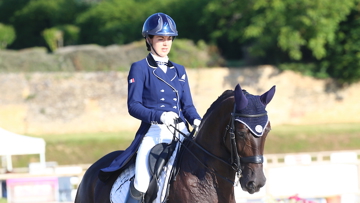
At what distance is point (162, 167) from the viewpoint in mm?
4750

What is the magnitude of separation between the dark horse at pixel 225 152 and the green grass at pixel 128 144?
19.0m

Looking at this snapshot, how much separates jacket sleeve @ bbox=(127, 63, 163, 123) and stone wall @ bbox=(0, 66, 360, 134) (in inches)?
958

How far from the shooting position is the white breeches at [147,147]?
15.6 feet

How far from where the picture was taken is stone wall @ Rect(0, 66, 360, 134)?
2945cm

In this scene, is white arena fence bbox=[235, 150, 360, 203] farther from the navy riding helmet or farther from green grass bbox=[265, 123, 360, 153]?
green grass bbox=[265, 123, 360, 153]

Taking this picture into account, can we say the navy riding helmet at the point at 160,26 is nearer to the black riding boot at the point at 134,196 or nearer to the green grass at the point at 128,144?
the black riding boot at the point at 134,196

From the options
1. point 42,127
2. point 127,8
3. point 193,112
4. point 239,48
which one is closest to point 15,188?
point 193,112

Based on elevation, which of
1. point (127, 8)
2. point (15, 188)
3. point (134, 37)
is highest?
point (127, 8)

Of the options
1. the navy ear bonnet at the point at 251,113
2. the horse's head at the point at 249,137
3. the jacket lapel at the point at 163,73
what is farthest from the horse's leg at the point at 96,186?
the navy ear bonnet at the point at 251,113

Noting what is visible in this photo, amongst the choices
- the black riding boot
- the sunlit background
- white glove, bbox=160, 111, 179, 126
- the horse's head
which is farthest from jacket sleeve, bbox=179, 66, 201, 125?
the sunlit background

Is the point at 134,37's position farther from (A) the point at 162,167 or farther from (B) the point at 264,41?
(A) the point at 162,167

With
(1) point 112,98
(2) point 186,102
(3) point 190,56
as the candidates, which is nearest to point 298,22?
(3) point 190,56

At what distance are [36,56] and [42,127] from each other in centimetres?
478

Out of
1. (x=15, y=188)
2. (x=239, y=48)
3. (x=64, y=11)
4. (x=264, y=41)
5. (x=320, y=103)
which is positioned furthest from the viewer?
(x=64, y=11)
